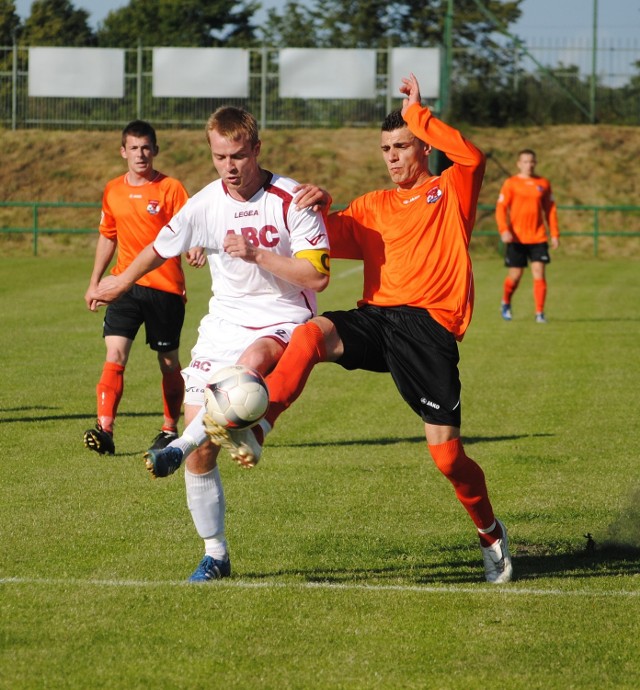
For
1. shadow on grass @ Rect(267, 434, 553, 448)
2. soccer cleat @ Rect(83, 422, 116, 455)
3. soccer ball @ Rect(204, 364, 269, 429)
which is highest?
soccer ball @ Rect(204, 364, 269, 429)

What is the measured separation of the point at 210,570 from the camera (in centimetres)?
549

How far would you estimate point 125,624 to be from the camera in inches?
190

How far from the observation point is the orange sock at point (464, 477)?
221 inches

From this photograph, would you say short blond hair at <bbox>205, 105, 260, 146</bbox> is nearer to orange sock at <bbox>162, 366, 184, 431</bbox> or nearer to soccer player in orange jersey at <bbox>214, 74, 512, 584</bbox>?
soccer player in orange jersey at <bbox>214, 74, 512, 584</bbox>

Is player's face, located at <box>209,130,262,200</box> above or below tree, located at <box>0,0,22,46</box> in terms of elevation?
below

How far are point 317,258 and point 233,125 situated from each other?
67 cm

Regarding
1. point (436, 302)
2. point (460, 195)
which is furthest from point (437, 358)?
Answer: point (460, 195)

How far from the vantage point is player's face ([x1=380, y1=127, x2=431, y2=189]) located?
229 inches

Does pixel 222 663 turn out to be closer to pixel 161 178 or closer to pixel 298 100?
pixel 161 178

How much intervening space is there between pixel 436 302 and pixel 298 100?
36.9 meters

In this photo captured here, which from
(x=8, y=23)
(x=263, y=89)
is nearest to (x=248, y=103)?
(x=263, y=89)

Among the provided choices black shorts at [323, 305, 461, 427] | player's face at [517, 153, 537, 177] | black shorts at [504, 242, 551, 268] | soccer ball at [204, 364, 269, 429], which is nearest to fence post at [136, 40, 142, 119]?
player's face at [517, 153, 537, 177]

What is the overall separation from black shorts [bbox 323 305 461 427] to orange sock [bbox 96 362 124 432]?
343 cm

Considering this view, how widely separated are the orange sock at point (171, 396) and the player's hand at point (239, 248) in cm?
413
